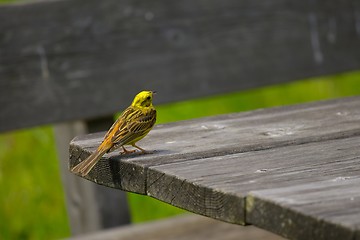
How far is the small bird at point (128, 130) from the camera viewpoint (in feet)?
9.33

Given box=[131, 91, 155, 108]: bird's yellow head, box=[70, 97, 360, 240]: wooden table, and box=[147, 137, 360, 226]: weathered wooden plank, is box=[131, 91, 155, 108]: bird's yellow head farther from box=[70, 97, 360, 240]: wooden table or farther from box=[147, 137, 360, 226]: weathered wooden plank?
box=[147, 137, 360, 226]: weathered wooden plank

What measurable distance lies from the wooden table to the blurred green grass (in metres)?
2.41

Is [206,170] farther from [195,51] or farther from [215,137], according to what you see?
[195,51]

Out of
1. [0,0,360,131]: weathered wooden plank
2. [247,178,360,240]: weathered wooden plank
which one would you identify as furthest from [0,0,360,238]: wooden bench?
[247,178,360,240]: weathered wooden plank

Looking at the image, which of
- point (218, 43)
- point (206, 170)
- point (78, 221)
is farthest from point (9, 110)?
point (206, 170)

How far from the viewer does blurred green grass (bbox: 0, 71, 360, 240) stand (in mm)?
6316

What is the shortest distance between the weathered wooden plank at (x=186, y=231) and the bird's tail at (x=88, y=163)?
4.67 ft

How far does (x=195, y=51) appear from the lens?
476cm

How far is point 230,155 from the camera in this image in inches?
105

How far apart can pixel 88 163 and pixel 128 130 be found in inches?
15.6

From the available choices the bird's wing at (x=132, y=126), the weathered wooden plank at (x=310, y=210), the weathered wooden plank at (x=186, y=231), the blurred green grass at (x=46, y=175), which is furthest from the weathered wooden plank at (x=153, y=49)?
the weathered wooden plank at (x=310, y=210)

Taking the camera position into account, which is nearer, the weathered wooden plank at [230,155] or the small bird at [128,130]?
the weathered wooden plank at [230,155]

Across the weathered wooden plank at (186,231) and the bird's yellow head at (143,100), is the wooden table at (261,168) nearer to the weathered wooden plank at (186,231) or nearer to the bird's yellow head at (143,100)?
the bird's yellow head at (143,100)

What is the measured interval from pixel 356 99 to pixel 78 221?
1.70 meters
